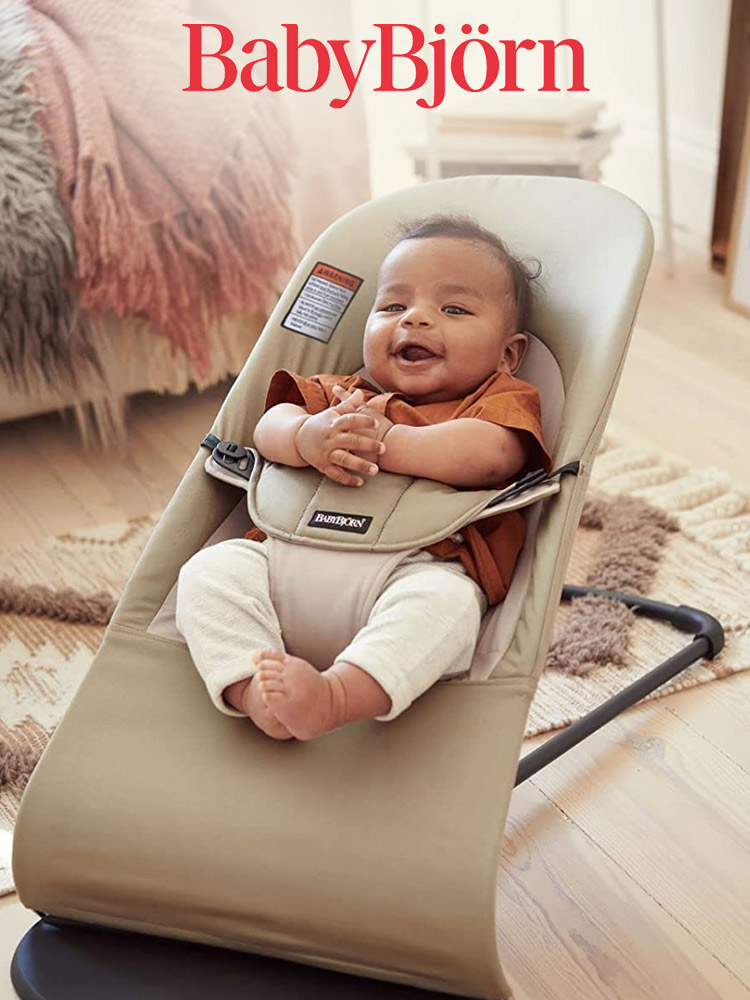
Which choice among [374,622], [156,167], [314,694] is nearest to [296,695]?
[314,694]

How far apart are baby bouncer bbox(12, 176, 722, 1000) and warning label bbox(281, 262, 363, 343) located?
0.18m

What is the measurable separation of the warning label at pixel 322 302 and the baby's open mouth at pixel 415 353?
13 cm

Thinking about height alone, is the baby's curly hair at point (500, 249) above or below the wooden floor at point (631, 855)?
above

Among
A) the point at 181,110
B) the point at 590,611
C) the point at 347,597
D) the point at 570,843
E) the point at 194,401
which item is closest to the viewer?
the point at 347,597

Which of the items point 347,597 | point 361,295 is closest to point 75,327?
point 361,295

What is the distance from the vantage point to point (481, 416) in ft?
3.90

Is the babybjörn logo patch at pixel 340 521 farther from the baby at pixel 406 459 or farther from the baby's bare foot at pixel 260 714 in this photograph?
the baby's bare foot at pixel 260 714

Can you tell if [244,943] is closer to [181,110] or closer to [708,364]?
[181,110]

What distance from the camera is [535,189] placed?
136 cm

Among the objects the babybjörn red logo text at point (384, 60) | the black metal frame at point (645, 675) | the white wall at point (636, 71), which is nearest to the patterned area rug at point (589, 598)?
the black metal frame at point (645, 675)

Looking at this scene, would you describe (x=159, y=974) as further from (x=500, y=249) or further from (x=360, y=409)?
(x=500, y=249)

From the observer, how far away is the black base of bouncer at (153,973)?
1.01m

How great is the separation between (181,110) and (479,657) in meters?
1.21

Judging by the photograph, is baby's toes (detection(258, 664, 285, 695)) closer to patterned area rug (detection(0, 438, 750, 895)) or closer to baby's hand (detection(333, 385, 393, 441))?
baby's hand (detection(333, 385, 393, 441))
